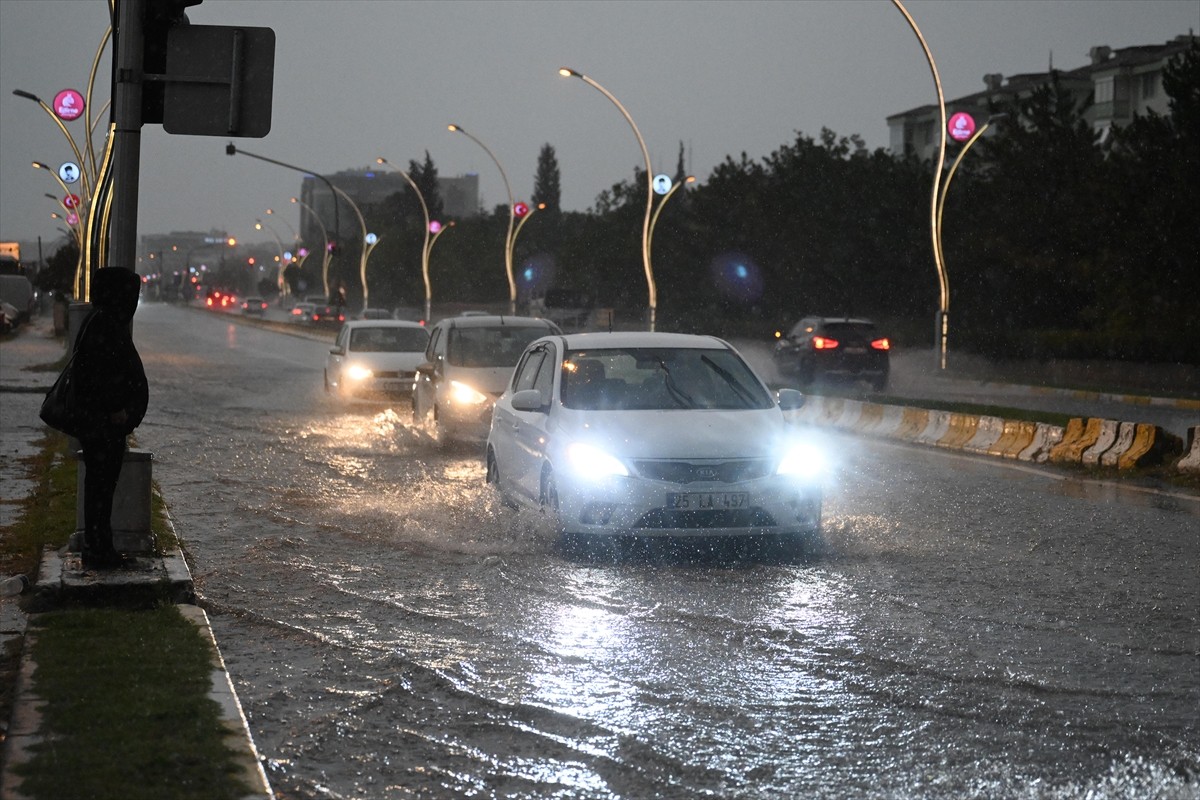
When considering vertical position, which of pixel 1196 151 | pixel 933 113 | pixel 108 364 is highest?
pixel 933 113

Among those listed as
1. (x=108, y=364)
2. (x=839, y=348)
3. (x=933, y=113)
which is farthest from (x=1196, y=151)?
(x=933, y=113)

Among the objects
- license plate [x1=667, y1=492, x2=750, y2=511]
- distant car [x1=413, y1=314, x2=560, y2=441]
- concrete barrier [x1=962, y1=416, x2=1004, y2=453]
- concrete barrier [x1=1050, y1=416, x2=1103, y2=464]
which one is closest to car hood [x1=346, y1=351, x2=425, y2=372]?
distant car [x1=413, y1=314, x2=560, y2=441]

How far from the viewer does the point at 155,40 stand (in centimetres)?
877

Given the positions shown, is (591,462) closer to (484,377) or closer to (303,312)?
(484,377)

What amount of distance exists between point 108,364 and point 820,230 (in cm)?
6401

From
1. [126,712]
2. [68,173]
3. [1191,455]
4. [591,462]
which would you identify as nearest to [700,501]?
[591,462]

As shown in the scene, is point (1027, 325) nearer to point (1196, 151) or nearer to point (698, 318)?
point (1196, 151)

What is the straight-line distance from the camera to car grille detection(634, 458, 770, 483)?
1013 centimetres

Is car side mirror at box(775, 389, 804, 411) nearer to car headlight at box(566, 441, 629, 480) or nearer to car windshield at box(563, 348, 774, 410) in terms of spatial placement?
car windshield at box(563, 348, 774, 410)

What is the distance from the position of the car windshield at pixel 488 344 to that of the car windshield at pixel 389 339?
6966mm

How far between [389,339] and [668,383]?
15287mm

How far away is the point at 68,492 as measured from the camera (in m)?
12.4

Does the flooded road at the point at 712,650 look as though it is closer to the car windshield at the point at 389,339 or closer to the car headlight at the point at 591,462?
the car headlight at the point at 591,462

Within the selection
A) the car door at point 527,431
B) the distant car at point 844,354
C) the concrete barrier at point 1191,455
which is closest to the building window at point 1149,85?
the distant car at point 844,354
